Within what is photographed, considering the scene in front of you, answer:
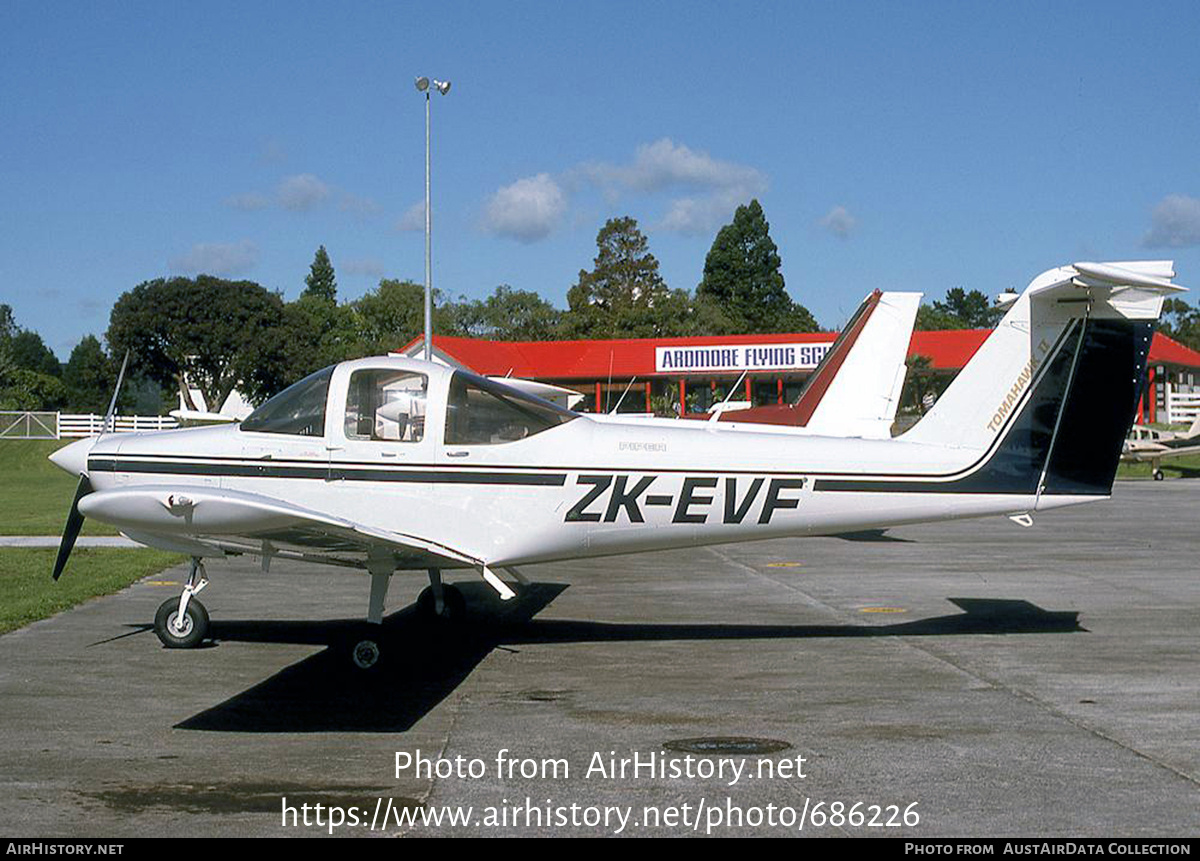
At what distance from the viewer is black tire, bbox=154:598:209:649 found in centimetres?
1051

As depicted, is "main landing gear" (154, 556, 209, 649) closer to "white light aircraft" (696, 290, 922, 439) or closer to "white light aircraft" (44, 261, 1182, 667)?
"white light aircraft" (44, 261, 1182, 667)

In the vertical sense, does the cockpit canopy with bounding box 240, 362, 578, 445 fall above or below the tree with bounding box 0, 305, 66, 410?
above

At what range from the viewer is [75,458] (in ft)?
33.7

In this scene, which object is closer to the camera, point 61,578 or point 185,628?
point 185,628

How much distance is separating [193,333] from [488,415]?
74.2m

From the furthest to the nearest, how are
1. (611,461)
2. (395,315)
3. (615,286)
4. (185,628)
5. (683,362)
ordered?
(395,315) < (615,286) < (683,362) < (185,628) < (611,461)

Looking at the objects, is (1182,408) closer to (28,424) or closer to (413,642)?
(28,424)

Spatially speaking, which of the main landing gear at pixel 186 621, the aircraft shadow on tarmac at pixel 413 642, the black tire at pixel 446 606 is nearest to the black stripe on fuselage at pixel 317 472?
the main landing gear at pixel 186 621

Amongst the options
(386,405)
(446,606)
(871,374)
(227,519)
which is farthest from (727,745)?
(871,374)

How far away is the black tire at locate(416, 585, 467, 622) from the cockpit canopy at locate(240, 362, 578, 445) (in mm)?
2344

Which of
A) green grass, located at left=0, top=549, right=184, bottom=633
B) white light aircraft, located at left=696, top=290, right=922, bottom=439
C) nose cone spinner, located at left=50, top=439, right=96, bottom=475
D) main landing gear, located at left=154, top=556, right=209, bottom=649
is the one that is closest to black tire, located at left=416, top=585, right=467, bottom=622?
main landing gear, located at left=154, top=556, right=209, bottom=649

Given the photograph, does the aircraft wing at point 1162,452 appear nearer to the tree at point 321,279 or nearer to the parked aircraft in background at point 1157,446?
the parked aircraft in background at point 1157,446
